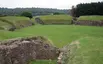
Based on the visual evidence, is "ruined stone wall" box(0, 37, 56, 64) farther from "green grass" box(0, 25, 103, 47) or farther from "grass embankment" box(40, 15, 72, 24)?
"grass embankment" box(40, 15, 72, 24)

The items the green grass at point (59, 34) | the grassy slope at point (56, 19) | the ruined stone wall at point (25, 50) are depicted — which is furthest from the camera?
the grassy slope at point (56, 19)

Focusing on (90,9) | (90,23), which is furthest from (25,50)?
(90,9)

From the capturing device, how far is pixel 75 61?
1050 centimetres

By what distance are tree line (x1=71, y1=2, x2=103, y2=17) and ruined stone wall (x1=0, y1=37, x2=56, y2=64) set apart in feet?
203

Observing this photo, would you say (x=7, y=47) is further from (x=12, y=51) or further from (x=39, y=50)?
(x=39, y=50)

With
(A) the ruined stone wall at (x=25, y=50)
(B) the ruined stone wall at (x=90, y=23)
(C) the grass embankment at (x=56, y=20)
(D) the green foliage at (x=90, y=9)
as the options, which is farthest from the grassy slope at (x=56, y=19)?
(A) the ruined stone wall at (x=25, y=50)

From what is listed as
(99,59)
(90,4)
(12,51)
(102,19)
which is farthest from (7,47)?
(90,4)

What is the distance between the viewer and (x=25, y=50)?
13461mm

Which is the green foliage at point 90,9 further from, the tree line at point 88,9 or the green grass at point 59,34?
the green grass at point 59,34

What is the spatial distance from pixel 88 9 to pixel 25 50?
65.9 m

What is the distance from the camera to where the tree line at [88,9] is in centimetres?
7525

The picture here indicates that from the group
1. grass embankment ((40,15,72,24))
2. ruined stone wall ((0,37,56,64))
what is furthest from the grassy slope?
ruined stone wall ((0,37,56,64))

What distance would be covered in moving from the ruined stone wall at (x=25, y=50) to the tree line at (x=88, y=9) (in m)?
62.0

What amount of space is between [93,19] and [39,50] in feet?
159
